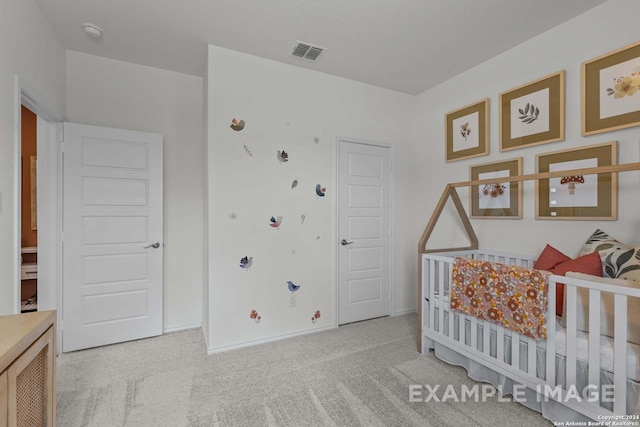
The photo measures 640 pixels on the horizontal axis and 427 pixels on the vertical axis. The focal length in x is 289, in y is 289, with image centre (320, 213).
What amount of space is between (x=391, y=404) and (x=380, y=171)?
2222mm

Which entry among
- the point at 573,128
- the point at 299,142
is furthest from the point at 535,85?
the point at 299,142

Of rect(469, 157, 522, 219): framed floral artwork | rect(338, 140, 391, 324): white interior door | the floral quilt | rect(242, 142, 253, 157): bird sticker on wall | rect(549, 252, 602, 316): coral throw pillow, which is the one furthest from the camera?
rect(338, 140, 391, 324): white interior door

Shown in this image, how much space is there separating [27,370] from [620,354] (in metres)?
2.38

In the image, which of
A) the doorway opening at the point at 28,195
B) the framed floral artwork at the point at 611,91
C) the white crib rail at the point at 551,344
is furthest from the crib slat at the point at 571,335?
the doorway opening at the point at 28,195

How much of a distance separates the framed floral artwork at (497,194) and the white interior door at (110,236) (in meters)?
3.01

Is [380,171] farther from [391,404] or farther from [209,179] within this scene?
[391,404]

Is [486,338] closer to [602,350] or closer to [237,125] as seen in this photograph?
[602,350]

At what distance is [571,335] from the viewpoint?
4.87ft

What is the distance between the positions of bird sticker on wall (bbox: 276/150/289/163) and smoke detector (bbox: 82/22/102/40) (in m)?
1.62

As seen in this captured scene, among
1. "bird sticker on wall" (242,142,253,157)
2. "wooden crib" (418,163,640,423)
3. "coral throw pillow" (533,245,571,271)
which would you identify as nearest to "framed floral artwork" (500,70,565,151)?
"wooden crib" (418,163,640,423)

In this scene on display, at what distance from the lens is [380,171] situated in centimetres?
324

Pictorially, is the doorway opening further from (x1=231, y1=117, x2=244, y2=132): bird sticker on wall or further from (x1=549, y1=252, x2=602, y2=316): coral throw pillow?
(x1=549, y1=252, x2=602, y2=316): coral throw pillow

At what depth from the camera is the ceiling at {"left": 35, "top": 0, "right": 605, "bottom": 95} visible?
1953 millimetres

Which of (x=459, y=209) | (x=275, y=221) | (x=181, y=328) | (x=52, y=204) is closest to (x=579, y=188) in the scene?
(x=459, y=209)
